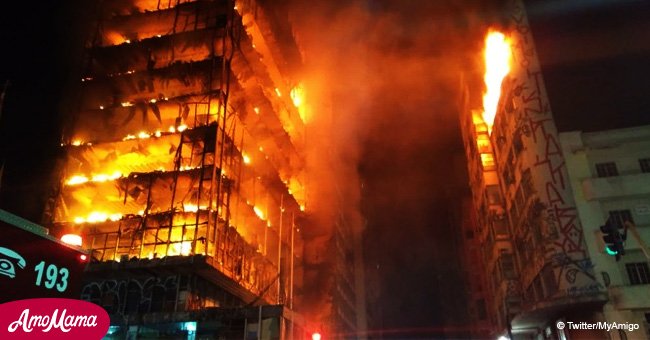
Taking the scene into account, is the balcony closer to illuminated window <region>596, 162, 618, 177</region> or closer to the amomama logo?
illuminated window <region>596, 162, 618, 177</region>

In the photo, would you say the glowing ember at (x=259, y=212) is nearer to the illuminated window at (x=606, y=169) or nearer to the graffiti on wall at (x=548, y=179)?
the graffiti on wall at (x=548, y=179)

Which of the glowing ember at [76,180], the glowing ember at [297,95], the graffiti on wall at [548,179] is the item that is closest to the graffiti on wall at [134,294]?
the glowing ember at [76,180]

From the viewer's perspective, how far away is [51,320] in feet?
19.2

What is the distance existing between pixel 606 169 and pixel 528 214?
5.80 m

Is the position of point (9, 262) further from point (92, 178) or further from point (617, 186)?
point (617, 186)

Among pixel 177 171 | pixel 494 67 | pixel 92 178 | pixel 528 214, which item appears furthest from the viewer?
pixel 494 67

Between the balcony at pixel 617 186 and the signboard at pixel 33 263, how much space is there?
2974 cm

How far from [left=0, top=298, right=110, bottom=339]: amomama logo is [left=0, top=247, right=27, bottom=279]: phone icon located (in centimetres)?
37

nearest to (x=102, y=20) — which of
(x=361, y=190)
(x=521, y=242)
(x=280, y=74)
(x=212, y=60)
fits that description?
(x=212, y=60)

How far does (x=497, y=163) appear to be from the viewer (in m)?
42.7

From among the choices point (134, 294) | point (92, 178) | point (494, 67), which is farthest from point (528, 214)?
point (92, 178)

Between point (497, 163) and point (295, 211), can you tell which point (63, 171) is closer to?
point (295, 211)

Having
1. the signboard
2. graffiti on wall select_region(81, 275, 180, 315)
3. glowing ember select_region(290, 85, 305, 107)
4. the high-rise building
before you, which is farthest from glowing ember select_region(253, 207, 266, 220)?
the signboard

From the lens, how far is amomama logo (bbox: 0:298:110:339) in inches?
215
